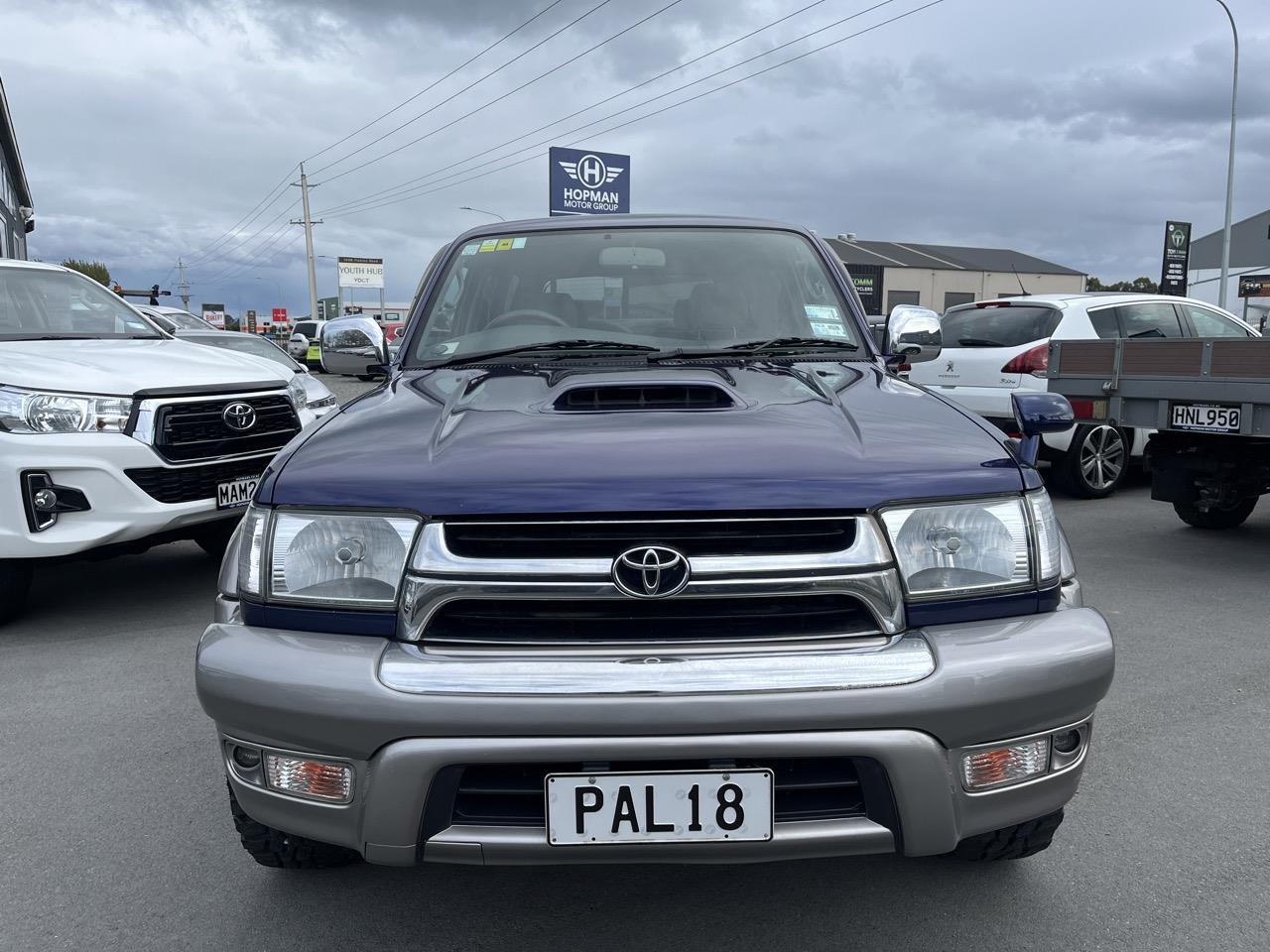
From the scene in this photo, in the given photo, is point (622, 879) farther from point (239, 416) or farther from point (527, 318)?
point (239, 416)

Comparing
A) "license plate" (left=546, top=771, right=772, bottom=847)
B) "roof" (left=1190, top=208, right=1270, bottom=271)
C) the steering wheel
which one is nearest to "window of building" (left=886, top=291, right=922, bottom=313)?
"roof" (left=1190, top=208, right=1270, bottom=271)

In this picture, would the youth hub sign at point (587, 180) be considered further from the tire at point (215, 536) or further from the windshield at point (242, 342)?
the tire at point (215, 536)

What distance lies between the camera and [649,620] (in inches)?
74.0

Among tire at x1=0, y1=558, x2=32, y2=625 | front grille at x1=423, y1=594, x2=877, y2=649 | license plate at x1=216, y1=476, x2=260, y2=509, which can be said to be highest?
front grille at x1=423, y1=594, x2=877, y2=649

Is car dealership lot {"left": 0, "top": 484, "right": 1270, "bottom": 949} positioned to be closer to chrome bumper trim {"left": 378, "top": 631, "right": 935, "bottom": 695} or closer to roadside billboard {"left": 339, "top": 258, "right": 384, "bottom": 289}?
chrome bumper trim {"left": 378, "top": 631, "right": 935, "bottom": 695}

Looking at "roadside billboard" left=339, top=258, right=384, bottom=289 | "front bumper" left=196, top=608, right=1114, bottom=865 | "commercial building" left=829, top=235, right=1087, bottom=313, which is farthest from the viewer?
"roadside billboard" left=339, top=258, right=384, bottom=289

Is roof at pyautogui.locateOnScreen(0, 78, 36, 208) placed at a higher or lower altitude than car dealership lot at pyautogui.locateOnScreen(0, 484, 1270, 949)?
higher

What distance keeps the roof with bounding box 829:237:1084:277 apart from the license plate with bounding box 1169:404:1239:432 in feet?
200

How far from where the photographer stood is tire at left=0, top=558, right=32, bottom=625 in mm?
4605

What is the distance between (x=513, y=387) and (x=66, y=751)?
2103mm

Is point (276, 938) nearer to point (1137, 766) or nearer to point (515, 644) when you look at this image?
point (515, 644)

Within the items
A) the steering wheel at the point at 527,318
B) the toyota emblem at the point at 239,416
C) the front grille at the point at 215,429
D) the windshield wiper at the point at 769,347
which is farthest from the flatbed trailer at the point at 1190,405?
the toyota emblem at the point at 239,416

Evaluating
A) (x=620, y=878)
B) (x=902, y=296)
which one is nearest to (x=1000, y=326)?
(x=620, y=878)

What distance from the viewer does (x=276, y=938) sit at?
7.42ft
